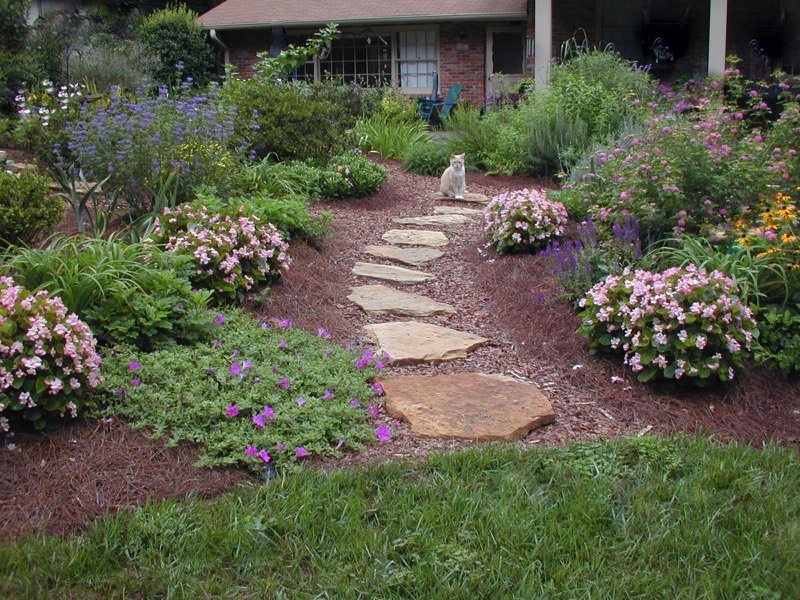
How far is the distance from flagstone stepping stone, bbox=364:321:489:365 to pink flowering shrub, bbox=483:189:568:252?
1570mm

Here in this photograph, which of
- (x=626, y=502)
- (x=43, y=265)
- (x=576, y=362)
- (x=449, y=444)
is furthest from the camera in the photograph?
(x=576, y=362)

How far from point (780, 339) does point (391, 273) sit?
3062 mm

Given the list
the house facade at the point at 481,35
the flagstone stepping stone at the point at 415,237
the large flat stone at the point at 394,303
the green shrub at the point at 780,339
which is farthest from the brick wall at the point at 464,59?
the green shrub at the point at 780,339

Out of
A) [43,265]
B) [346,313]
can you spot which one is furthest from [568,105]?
[43,265]

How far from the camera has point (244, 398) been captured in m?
3.65

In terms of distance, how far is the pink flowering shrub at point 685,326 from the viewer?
13.0 ft

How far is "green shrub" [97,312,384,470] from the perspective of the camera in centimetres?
338

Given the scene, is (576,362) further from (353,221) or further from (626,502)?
(353,221)

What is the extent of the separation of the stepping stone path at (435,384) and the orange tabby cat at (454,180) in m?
2.38

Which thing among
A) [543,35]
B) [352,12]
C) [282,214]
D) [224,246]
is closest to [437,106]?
[352,12]

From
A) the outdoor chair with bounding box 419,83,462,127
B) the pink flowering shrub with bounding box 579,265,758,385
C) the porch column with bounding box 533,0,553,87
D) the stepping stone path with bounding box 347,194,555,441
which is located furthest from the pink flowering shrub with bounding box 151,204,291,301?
the outdoor chair with bounding box 419,83,462,127

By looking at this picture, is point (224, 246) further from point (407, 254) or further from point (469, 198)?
point (469, 198)

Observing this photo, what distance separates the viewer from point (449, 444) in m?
3.58

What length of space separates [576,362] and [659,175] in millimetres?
1615
